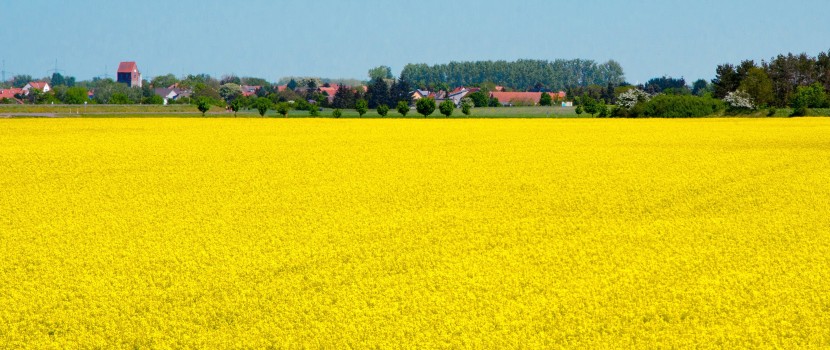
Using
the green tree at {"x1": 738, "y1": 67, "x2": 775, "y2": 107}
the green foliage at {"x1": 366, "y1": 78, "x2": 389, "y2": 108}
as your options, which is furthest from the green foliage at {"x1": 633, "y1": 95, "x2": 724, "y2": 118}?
the green foliage at {"x1": 366, "y1": 78, "x2": 389, "y2": 108}

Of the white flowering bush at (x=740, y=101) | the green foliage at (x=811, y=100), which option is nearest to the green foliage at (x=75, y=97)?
Answer: the white flowering bush at (x=740, y=101)

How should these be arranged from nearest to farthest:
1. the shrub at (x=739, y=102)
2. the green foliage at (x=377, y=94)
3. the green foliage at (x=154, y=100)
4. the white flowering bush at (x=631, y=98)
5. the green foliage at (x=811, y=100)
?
1. the green foliage at (x=811, y=100)
2. the shrub at (x=739, y=102)
3. the white flowering bush at (x=631, y=98)
4. the green foliage at (x=377, y=94)
5. the green foliage at (x=154, y=100)

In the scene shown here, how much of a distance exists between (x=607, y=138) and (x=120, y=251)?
3347 centimetres

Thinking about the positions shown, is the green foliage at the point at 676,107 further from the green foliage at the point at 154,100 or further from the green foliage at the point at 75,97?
the green foliage at the point at 75,97

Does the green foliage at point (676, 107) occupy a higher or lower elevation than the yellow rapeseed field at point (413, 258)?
higher

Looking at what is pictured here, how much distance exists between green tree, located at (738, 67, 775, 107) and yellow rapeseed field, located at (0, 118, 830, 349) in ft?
243

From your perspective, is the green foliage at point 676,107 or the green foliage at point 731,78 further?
the green foliage at point 731,78

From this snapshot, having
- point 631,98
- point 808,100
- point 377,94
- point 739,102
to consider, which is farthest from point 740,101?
point 377,94

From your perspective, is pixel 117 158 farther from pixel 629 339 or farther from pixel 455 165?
pixel 629 339

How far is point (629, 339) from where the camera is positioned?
25.0ft

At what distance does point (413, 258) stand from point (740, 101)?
280 ft

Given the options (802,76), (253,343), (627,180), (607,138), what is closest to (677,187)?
(627,180)

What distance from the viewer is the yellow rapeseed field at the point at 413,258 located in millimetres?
7926

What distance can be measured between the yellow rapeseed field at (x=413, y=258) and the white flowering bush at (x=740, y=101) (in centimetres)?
6888
